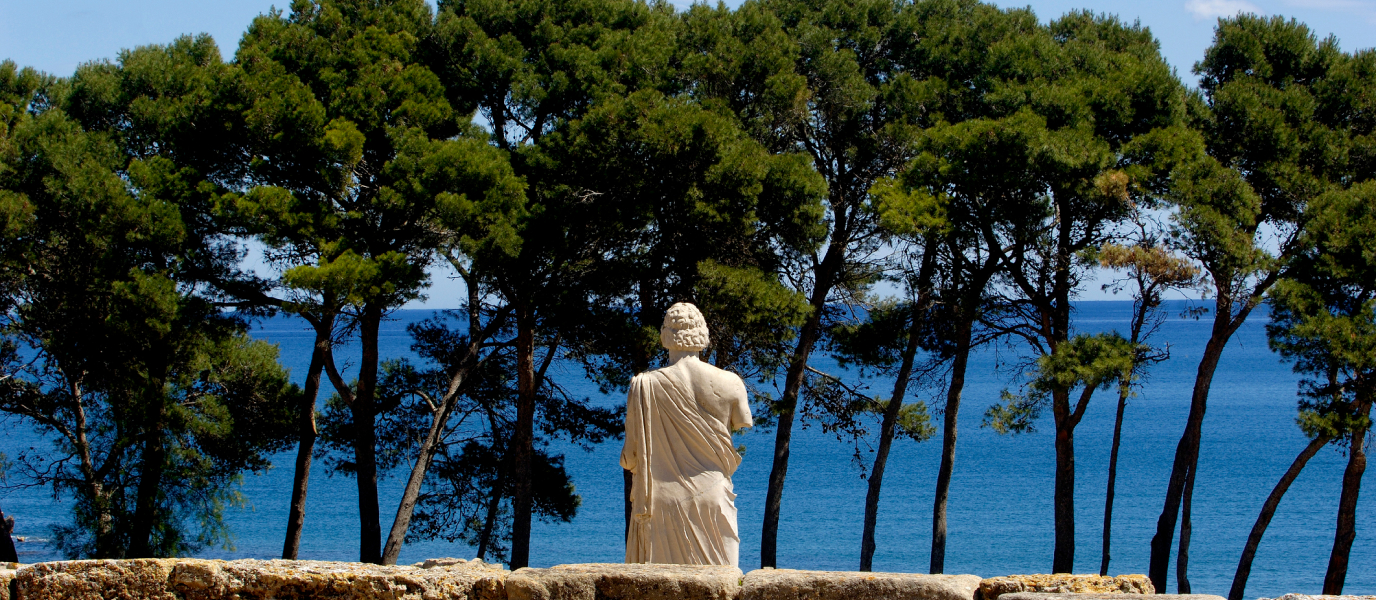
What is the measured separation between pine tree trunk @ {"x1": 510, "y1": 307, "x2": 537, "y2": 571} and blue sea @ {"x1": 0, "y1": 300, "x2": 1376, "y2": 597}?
216 cm

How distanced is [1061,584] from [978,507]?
29.5 m

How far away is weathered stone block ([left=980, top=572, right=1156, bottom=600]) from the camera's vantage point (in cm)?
429

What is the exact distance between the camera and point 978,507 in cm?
3288

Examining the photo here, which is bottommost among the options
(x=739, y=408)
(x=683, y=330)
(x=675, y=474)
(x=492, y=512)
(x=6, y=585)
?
(x=492, y=512)

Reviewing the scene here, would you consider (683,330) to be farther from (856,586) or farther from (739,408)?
(856,586)

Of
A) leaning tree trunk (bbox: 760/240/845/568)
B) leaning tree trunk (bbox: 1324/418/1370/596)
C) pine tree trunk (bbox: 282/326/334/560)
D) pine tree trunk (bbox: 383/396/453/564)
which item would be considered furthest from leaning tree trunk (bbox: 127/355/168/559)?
leaning tree trunk (bbox: 1324/418/1370/596)

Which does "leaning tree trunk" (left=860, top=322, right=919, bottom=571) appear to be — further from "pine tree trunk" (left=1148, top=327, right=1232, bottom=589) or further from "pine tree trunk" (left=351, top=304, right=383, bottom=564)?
"pine tree trunk" (left=351, top=304, right=383, bottom=564)

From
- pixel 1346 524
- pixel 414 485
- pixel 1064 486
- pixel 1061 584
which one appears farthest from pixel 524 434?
pixel 1061 584

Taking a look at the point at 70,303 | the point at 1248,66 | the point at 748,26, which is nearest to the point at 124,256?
the point at 70,303

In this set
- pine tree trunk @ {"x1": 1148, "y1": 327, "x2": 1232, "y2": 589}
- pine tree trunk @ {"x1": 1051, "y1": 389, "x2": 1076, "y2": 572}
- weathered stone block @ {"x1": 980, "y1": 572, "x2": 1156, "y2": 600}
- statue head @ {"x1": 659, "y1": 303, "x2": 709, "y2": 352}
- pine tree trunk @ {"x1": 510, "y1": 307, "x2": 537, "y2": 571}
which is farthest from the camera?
pine tree trunk @ {"x1": 1051, "y1": 389, "x2": 1076, "y2": 572}

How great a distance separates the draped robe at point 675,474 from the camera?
6004mm

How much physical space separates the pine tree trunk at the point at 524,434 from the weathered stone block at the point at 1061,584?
1080 centimetres

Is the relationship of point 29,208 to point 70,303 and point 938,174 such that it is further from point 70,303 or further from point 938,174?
point 938,174

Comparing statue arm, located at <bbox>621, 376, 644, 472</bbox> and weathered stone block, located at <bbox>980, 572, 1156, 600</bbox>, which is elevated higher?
statue arm, located at <bbox>621, 376, 644, 472</bbox>
